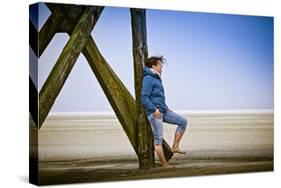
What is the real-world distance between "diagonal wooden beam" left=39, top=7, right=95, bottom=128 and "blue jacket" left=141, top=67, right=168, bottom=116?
101 cm

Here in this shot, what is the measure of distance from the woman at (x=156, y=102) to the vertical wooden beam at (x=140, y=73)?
0.07m

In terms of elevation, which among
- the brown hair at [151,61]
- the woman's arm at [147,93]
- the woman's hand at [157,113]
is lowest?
the woman's hand at [157,113]

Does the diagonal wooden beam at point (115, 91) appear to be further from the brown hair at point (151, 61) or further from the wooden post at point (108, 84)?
the brown hair at point (151, 61)

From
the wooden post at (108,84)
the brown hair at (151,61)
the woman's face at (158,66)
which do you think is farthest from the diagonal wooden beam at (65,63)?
the woman's face at (158,66)

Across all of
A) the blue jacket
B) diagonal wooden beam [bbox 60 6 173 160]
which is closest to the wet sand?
diagonal wooden beam [bbox 60 6 173 160]

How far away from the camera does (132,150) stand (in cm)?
1016

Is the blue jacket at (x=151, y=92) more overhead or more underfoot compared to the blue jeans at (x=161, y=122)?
more overhead

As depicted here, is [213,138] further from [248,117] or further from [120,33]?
[120,33]

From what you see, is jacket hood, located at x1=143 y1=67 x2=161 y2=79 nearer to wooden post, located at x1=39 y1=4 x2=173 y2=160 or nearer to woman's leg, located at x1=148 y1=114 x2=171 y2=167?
wooden post, located at x1=39 y1=4 x2=173 y2=160

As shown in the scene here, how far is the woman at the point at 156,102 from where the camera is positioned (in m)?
10.2

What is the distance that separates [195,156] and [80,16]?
2.54 meters

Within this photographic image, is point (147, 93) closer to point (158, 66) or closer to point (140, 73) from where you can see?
point (140, 73)

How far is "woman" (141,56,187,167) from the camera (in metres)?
10.2

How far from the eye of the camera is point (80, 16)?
9781mm
